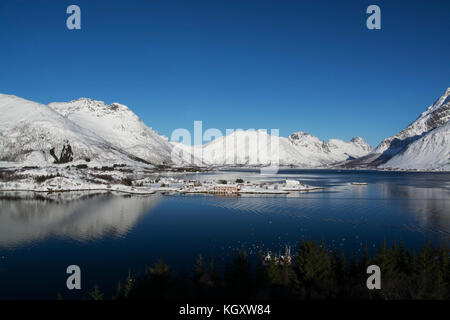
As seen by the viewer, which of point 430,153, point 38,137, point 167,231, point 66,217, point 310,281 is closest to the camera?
point 310,281

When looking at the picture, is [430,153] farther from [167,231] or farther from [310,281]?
[310,281]

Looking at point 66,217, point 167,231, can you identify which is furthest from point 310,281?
point 66,217

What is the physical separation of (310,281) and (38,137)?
14284 cm

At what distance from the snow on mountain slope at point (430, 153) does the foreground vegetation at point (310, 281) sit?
171167 mm

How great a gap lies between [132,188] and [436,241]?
5737 centimetres

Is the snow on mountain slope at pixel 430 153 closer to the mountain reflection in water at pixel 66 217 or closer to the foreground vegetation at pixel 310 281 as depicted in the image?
the mountain reflection in water at pixel 66 217

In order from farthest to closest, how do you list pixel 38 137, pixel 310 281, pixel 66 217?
pixel 38 137, pixel 66 217, pixel 310 281

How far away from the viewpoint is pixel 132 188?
7006cm

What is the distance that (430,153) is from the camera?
590ft

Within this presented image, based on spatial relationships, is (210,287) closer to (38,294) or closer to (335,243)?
(38,294)

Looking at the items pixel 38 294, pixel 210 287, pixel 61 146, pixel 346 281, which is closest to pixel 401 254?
pixel 346 281

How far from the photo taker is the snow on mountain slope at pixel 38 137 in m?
122

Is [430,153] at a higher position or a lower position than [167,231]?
higher
